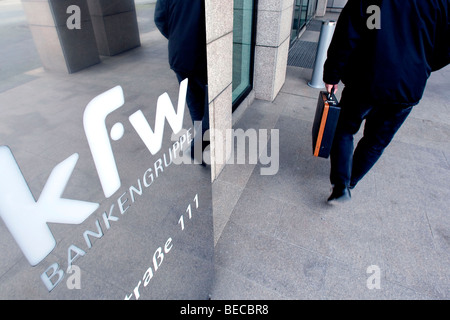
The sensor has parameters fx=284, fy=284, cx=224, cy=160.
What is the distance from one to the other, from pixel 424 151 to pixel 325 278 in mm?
2403

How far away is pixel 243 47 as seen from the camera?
4.04 metres

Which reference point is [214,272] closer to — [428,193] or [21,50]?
[21,50]

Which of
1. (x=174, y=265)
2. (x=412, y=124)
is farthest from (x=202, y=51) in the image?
(x=412, y=124)

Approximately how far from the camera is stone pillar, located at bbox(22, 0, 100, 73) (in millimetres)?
682

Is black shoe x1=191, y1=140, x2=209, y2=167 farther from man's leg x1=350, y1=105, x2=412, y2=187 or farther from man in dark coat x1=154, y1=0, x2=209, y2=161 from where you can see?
man's leg x1=350, y1=105, x2=412, y2=187

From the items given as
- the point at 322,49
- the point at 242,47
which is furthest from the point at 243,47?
the point at 322,49

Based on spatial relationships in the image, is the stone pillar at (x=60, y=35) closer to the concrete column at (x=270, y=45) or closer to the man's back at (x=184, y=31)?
the man's back at (x=184, y=31)

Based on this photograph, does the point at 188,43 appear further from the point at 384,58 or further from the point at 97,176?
the point at 384,58

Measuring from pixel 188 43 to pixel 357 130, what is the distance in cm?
174

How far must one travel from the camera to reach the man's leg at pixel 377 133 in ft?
7.21

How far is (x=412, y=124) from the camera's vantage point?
404cm
